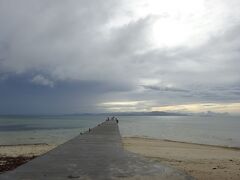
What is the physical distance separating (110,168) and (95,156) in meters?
2.43

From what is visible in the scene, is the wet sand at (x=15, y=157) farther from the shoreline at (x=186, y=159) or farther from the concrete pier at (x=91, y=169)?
the concrete pier at (x=91, y=169)

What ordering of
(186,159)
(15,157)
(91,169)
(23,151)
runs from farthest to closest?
1. (23,151)
2. (15,157)
3. (186,159)
4. (91,169)

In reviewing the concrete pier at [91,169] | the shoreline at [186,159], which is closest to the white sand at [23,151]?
the shoreline at [186,159]

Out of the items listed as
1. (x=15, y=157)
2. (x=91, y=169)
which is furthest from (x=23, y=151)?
(x=91, y=169)

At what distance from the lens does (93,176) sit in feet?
23.9

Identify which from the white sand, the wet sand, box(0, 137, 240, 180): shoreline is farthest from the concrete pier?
the white sand

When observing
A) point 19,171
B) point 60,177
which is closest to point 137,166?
point 60,177

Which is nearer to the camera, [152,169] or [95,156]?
[152,169]

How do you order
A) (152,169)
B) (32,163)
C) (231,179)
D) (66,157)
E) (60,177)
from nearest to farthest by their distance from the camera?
(60,177)
(152,169)
(32,163)
(66,157)
(231,179)

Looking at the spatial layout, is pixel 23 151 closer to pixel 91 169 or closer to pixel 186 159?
pixel 186 159

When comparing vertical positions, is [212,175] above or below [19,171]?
below

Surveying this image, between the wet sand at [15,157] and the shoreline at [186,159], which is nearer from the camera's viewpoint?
the shoreline at [186,159]

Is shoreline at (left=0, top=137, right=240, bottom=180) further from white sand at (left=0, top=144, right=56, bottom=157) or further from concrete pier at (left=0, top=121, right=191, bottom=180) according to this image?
concrete pier at (left=0, top=121, right=191, bottom=180)

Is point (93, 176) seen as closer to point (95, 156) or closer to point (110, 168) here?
point (110, 168)
